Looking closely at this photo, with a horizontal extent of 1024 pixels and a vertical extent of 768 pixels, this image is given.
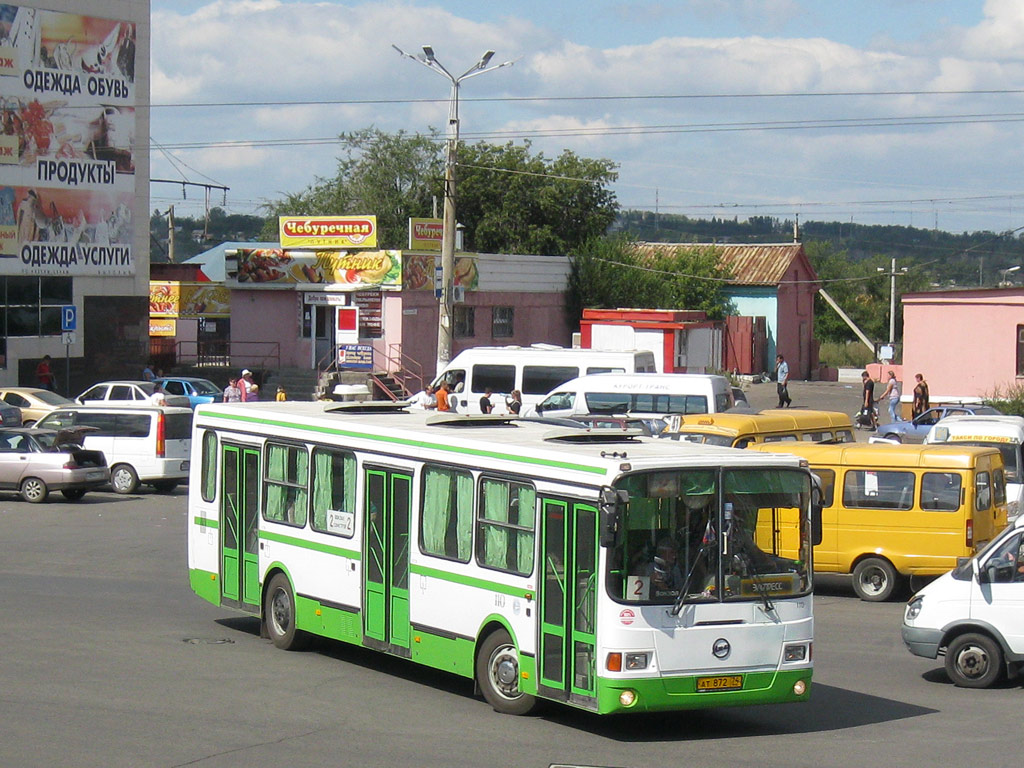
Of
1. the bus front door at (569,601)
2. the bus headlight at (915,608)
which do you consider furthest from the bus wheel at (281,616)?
the bus headlight at (915,608)

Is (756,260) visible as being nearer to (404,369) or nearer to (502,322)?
(502,322)

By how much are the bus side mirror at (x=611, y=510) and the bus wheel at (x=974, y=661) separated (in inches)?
192

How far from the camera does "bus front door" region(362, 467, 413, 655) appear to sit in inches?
456

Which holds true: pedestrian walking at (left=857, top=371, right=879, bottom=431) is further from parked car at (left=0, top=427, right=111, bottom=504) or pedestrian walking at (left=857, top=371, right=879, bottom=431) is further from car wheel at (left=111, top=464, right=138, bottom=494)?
parked car at (left=0, top=427, right=111, bottom=504)

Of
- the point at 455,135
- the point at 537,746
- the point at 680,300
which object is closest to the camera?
the point at 537,746

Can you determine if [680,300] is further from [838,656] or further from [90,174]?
[838,656]

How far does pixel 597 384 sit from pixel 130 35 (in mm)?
25418

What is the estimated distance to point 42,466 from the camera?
26172 millimetres

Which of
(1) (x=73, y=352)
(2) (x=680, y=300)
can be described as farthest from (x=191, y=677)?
(2) (x=680, y=300)

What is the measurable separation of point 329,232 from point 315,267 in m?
1.40

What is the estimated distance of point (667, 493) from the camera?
9.62 m

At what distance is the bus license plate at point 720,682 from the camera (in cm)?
967

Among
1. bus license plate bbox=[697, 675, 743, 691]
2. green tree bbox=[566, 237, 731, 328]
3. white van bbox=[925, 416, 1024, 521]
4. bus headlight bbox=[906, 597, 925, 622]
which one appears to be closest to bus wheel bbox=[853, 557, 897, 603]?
white van bbox=[925, 416, 1024, 521]

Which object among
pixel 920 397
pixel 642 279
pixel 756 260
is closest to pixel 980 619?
pixel 920 397
